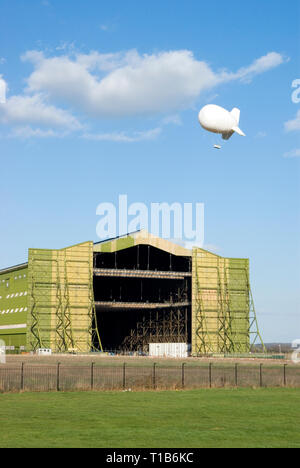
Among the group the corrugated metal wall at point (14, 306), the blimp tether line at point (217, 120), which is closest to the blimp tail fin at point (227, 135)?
the blimp tether line at point (217, 120)

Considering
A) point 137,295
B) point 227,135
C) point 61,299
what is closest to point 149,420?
point 227,135

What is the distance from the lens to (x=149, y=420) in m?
25.9

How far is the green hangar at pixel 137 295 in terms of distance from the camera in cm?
9900

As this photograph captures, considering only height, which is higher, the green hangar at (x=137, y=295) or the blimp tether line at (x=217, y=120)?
the blimp tether line at (x=217, y=120)

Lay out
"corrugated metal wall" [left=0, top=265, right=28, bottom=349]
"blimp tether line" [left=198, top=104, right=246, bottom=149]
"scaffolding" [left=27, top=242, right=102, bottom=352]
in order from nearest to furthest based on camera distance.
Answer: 1. "blimp tether line" [left=198, top=104, right=246, bottom=149]
2. "scaffolding" [left=27, top=242, right=102, bottom=352]
3. "corrugated metal wall" [left=0, top=265, right=28, bottom=349]

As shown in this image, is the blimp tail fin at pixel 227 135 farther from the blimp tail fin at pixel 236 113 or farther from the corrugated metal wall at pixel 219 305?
the corrugated metal wall at pixel 219 305

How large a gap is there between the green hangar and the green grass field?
204ft

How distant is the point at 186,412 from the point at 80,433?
308 inches

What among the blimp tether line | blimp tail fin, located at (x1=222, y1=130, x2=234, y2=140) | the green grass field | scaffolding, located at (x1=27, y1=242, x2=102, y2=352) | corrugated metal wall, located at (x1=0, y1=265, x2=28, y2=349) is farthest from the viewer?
corrugated metal wall, located at (x1=0, y1=265, x2=28, y2=349)

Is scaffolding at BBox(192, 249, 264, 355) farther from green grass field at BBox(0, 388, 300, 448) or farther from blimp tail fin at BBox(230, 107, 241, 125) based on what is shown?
green grass field at BBox(0, 388, 300, 448)

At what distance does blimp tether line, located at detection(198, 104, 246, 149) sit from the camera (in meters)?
56.2

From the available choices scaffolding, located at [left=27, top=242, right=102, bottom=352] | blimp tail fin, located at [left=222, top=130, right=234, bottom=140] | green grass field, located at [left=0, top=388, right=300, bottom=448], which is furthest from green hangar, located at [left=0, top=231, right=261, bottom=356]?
green grass field, located at [left=0, top=388, right=300, bottom=448]

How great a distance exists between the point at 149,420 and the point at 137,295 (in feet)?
319

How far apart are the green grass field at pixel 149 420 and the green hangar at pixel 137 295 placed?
62168mm
